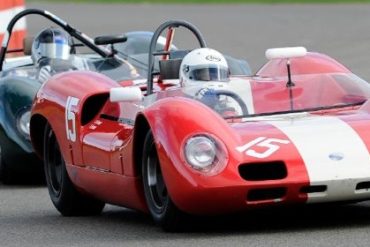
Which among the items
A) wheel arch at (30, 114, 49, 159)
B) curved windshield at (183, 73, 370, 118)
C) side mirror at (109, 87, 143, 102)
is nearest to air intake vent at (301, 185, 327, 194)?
curved windshield at (183, 73, 370, 118)

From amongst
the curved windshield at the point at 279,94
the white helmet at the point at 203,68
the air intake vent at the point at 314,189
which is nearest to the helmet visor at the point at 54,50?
the white helmet at the point at 203,68

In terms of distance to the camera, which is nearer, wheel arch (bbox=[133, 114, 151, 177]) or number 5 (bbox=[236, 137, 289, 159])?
number 5 (bbox=[236, 137, 289, 159])

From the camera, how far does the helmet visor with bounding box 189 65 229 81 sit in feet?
29.7

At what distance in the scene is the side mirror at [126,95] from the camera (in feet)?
28.1

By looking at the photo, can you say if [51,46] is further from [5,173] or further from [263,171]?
[263,171]

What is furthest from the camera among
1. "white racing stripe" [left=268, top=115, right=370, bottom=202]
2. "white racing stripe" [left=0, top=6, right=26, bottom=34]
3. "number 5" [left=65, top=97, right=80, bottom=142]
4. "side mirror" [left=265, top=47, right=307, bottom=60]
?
"white racing stripe" [left=0, top=6, right=26, bottom=34]

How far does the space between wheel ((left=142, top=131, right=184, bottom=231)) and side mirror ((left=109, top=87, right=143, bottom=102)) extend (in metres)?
0.42

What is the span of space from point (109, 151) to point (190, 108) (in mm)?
925

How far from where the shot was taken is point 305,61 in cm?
962

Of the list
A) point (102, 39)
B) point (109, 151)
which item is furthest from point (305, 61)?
point (102, 39)

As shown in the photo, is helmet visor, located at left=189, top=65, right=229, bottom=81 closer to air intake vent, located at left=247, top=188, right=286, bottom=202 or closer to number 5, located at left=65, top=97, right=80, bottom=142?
number 5, located at left=65, top=97, right=80, bottom=142

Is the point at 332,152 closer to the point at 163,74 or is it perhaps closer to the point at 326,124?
the point at 326,124

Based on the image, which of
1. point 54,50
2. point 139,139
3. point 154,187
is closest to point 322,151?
point 154,187

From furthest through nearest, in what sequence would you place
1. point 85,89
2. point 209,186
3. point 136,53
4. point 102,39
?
point 136,53
point 102,39
point 85,89
point 209,186
